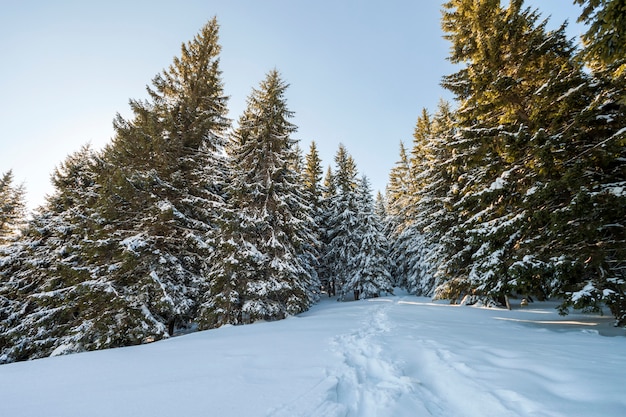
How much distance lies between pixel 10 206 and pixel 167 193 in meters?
27.1

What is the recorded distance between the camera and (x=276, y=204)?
13430 millimetres

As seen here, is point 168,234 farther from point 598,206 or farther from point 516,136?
point 598,206

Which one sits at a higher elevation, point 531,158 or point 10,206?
A: point 10,206

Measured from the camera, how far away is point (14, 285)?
44.3 feet

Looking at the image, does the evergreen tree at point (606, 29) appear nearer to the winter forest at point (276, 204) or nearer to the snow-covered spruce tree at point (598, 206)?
the winter forest at point (276, 204)

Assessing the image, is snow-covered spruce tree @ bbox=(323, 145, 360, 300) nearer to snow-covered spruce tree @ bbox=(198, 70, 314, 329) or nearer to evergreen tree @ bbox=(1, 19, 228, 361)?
snow-covered spruce tree @ bbox=(198, 70, 314, 329)

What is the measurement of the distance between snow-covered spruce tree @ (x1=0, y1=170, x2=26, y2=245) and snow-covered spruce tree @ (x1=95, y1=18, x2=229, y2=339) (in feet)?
78.1

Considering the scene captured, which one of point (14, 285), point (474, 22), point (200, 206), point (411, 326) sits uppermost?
point (474, 22)

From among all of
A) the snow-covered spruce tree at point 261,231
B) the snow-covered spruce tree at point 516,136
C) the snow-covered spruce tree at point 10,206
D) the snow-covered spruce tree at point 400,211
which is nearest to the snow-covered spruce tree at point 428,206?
the snow-covered spruce tree at point 400,211

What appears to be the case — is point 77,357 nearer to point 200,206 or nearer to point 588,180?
point 200,206

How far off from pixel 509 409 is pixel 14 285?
20932 millimetres

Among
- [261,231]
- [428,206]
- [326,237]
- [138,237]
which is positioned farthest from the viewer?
[326,237]

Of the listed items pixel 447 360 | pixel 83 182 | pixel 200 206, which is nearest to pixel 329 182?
pixel 200 206

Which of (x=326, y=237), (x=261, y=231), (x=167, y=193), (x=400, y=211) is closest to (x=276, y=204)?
(x=261, y=231)
